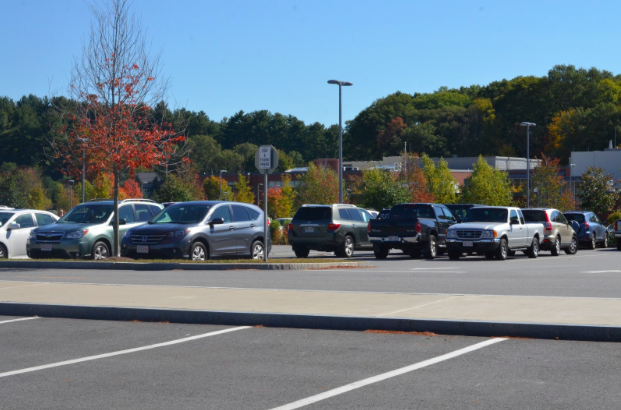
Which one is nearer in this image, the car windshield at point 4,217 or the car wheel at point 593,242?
the car windshield at point 4,217

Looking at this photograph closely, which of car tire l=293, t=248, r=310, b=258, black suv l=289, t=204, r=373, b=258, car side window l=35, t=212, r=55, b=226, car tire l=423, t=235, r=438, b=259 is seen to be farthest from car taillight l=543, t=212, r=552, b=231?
car side window l=35, t=212, r=55, b=226

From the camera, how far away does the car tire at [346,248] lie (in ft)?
85.2

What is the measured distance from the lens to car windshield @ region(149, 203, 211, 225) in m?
21.9

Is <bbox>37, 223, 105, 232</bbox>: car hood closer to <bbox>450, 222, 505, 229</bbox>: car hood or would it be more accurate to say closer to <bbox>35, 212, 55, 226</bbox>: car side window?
<bbox>35, 212, 55, 226</bbox>: car side window

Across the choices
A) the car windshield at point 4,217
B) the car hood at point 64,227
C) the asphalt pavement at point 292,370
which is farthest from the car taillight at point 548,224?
the asphalt pavement at point 292,370

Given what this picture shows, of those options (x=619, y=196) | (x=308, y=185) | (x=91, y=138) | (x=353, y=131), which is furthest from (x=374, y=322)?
(x=353, y=131)

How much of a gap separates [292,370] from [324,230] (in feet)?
59.5

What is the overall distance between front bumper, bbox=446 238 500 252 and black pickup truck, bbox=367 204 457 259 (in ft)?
2.80

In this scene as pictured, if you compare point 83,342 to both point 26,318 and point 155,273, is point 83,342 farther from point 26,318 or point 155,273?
point 155,273

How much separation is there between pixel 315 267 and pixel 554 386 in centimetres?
1386

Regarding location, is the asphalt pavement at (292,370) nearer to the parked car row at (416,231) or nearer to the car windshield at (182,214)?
the car windshield at (182,214)

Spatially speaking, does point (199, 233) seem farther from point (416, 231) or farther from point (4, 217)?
point (416, 231)

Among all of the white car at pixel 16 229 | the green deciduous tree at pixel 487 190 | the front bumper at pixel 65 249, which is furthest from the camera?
the green deciduous tree at pixel 487 190

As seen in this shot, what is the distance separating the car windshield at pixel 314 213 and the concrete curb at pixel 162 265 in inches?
186
